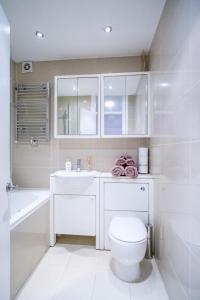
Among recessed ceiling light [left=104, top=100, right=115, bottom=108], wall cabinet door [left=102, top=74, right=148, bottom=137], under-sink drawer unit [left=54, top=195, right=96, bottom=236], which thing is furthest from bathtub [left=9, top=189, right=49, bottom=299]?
recessed ceiling light [left=104, top=100, right=115, bottom=108]

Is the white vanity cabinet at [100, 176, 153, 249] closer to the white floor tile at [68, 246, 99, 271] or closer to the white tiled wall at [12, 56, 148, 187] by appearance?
the white floor tile at [68, 246, 99, 271]

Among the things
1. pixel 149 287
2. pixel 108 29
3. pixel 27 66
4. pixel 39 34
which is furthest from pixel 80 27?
pixel 149 287

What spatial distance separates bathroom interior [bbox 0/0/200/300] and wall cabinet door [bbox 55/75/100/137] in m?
0.01

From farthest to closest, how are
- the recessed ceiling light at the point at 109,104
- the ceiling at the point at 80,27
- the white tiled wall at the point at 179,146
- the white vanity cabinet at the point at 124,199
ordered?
the recessed ceiling light at the point at 109,104, the white vanity cabinet at the point at 124,199, the ceiling at the point at 80,27, the white tiled wall at the point at 179,146

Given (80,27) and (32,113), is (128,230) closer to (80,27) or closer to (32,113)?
(32,113)

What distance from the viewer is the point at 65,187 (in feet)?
6.87

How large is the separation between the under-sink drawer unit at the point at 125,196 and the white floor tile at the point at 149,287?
0.58 m

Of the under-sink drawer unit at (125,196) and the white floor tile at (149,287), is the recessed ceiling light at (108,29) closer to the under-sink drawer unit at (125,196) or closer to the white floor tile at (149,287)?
the under-sink drawer unit at (125,196)

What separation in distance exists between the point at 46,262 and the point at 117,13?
2.46m

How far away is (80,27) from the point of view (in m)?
1.79

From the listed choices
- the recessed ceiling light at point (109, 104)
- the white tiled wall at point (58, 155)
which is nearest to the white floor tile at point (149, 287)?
the white tiled wall at point (58, 155)

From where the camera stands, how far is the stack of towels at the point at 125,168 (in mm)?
2002

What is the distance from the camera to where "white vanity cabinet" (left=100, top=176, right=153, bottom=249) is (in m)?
1.97

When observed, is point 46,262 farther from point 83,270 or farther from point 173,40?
point 173,40
